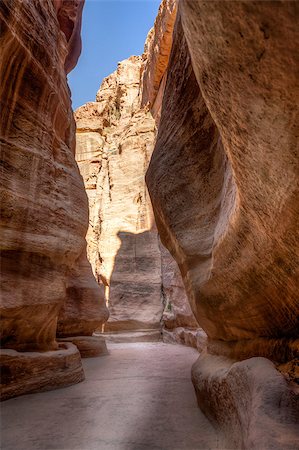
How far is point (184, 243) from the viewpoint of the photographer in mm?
4367

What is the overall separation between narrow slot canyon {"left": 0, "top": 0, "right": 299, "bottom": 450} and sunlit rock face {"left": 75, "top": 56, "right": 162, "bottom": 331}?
5.62 meters

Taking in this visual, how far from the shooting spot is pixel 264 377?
7.14 feet

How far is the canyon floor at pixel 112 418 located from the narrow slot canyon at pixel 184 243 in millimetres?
22

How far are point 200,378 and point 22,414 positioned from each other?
2.08 meters

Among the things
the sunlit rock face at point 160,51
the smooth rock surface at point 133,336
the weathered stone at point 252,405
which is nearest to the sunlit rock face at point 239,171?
the weathered stone at point 252,405

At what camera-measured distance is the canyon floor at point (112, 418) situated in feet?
8.71

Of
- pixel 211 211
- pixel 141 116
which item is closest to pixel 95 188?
pixel 141 116

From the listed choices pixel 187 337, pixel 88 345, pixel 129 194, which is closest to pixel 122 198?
pixel 129 194

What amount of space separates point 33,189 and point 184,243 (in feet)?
8.84

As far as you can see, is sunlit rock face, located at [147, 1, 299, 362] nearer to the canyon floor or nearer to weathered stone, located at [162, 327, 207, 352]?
the canyon floor

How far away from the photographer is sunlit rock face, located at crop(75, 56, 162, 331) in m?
14.4

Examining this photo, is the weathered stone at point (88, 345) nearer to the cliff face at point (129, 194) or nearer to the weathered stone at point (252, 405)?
the cliff face at point (129, 194)

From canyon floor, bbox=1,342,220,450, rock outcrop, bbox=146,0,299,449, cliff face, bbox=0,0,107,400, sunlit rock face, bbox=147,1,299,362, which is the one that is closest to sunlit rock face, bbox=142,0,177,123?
cliff face, bbox=0,0,107,400

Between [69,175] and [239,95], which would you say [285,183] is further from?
[69,175]
